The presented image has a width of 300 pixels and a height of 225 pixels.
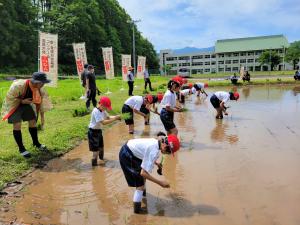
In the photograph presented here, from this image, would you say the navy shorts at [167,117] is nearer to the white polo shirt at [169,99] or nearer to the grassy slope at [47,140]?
the white polo shirt at [169,99]

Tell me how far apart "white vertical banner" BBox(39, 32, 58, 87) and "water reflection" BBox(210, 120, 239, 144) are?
632 cm

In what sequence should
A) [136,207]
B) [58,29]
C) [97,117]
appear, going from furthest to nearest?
[58,29] → [97,117] → [136,207]

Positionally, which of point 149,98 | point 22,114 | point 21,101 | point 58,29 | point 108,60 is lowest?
point 22,114

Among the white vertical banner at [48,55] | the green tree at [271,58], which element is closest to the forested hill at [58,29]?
the white vertical banner at [48,55]

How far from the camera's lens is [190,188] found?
18.6 ft

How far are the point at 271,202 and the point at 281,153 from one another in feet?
9.45

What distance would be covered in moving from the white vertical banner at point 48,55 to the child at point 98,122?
275 inches

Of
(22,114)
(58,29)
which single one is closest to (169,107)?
(22,114)

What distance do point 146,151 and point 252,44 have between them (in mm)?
97571

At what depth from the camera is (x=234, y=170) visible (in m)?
6.52

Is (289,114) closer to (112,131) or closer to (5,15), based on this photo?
(112,131)

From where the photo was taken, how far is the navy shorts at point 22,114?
6.71m

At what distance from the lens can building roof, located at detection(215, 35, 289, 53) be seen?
306ft

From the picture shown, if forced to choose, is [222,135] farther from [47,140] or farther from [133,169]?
[133,169]
